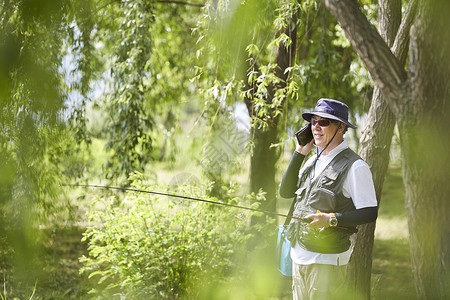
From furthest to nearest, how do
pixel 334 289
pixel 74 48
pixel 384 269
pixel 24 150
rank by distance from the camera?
pixel 384 269
pixel 74 48
pixel 24 150
pixel 334 289

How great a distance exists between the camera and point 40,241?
470 centimetres

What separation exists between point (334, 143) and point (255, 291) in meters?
2.29

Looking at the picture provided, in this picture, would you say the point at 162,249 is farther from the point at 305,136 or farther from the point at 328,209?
the point at 328,209

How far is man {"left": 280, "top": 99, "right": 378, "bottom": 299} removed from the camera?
225cm

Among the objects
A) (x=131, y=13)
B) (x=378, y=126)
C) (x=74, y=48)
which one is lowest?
(x=378, y=126)

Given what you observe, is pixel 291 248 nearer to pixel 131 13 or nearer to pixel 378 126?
pixel 378 126

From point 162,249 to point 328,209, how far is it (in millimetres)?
1984

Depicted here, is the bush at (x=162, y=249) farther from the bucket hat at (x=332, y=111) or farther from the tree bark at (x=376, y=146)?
the bucket hat at (x=332, y=111)

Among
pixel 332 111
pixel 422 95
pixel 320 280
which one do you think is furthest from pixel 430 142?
pixel 320 280

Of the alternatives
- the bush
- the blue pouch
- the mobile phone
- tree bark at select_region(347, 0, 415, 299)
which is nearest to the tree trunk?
the mobile phone

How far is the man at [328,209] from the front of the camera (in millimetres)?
2250

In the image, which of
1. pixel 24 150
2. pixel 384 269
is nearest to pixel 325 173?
pixel 24 150

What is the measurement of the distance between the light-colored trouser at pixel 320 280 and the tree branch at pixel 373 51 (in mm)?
810

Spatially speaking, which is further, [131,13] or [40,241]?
[131,13]
